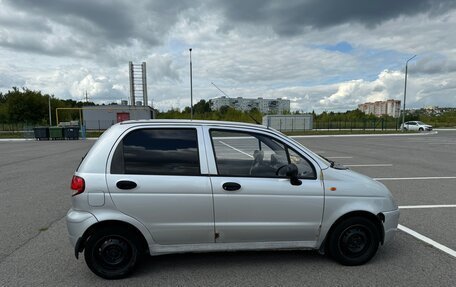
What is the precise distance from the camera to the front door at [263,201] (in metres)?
3.10

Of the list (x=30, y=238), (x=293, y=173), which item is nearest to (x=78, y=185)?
(x=30, y=238)

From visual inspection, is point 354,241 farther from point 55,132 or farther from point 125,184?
point 55,132

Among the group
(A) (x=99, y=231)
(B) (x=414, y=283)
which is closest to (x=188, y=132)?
(A) (x=99, y=231)

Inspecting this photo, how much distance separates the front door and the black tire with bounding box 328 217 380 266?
27cm

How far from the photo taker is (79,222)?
2996 millimetres

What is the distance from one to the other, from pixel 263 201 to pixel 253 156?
734 mm

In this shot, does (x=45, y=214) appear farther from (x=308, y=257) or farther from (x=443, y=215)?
(x=443, y=215)

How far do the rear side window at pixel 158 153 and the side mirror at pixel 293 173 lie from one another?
3.26 ft

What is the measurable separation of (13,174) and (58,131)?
67.8 ft

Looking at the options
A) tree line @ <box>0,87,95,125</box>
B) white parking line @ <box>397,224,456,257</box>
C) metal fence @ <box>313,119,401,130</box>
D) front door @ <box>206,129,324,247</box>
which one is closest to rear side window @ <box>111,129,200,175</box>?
front door @ <box>206,129,324,247</box>

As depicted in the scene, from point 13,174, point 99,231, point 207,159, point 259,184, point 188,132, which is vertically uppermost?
point 188,132

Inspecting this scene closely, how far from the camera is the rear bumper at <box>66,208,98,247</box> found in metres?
2.98

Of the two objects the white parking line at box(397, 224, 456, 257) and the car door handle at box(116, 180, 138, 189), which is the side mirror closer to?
the car door handle at box(116, 180, 138, 189)

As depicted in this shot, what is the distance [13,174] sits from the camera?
30.0 ft
